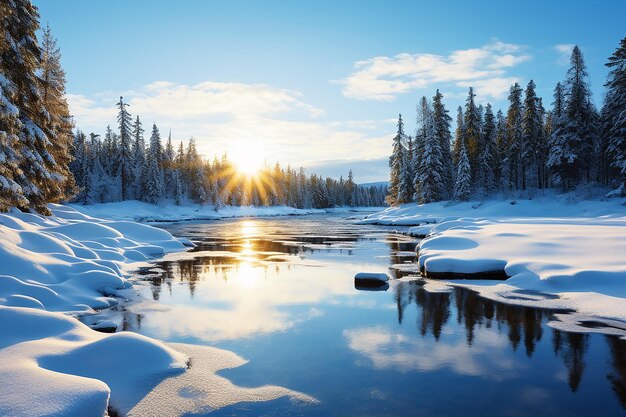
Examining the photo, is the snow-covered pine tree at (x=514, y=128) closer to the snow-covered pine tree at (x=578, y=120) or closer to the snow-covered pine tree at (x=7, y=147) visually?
the snow-covered pine tree at (x=578, y=120)

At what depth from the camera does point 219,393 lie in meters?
6.46

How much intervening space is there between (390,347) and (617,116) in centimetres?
4002

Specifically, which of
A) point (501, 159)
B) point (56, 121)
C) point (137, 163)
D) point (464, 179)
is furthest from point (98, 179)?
point (501, 159)

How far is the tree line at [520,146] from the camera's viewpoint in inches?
Answer: 1591

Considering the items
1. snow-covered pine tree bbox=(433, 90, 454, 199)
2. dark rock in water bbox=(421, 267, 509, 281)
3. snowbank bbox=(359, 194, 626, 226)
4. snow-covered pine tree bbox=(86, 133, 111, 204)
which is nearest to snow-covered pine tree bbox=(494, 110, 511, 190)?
snow-covered pine tree bbox=(433, 90, 454, 199)

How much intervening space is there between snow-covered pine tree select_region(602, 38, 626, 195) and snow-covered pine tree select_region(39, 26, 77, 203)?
43.1 m

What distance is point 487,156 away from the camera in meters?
55.6

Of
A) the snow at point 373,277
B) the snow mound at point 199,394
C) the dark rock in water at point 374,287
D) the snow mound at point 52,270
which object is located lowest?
the dark rock in water at point 374,287

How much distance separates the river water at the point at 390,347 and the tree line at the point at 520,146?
31323 millimetres

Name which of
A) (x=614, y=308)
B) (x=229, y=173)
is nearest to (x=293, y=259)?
(x=614, y=308)

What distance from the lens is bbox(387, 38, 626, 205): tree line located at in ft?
133

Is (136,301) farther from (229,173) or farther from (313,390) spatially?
(229,173)

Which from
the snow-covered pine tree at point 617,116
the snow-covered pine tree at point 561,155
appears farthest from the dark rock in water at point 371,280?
the snow-covered pine tree at point 561,155

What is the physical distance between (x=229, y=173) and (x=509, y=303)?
306ft
